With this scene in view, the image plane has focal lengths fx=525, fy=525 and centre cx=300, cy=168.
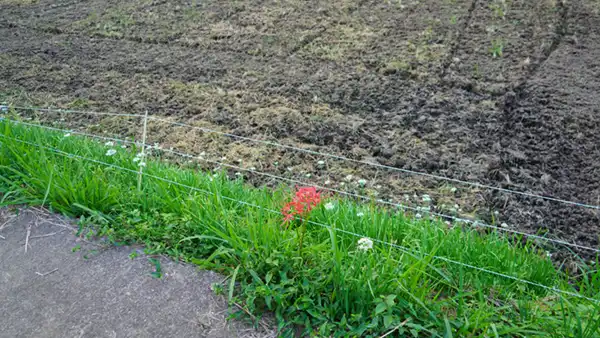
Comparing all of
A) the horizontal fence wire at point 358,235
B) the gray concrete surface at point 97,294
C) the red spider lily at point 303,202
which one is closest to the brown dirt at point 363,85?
the horizontal fence wire at point 358,235

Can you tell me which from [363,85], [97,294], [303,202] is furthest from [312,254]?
[363,85]

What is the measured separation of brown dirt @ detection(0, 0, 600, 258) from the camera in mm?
4105

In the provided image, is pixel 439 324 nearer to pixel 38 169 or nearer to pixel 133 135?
pixel 38 169

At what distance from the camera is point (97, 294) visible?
2.58m

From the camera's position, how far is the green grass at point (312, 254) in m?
2.30

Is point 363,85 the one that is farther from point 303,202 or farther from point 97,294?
point 97,294

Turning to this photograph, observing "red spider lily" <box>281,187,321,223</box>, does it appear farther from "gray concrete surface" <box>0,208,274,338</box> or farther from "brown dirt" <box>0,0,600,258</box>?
"brown dirt" <box>0,0,600,258</box>

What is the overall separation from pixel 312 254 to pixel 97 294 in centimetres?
108

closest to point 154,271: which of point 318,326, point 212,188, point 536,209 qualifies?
point 212,188

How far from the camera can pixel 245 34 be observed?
263 inches

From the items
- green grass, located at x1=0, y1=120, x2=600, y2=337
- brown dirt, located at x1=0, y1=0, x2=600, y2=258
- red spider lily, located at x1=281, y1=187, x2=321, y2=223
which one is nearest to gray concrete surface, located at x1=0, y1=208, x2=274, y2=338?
green grass, located at x1=0, y1=120, x2=600, y2=337

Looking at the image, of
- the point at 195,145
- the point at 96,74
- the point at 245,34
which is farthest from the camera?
the point at 245,34

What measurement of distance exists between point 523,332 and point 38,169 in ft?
9.52

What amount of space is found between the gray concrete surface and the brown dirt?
5.26 feet
